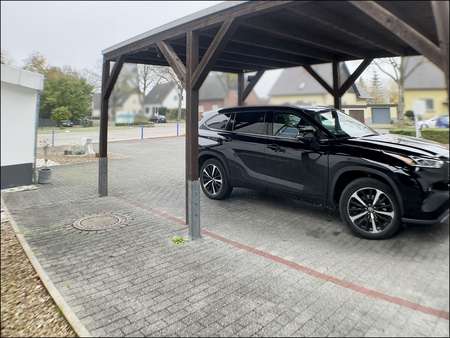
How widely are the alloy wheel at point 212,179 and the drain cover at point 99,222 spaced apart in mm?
1647

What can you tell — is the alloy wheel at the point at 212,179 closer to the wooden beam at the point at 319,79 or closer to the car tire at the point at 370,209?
the wooden beam at the point at 319,79

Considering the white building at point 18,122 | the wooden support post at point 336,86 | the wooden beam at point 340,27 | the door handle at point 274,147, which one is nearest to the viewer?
the white building at point 18,122

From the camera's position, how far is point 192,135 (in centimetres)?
422

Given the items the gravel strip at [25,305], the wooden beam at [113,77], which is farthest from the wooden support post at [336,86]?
the gravel strip at [25,305]

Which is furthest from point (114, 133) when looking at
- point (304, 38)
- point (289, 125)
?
point (304, 38)

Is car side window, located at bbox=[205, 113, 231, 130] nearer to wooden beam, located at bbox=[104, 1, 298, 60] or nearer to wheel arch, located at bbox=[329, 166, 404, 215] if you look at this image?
wooden beam, located at bbox=[104, 1, 298, 60]

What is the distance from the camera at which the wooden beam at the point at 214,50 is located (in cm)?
352

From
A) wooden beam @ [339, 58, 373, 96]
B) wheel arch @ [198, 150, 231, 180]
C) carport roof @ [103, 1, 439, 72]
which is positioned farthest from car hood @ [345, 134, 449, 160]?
wheel arch @ [198, 150, 231, 180]

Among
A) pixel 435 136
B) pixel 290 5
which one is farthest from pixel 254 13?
pixel 435 136

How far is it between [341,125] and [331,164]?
2.46 feet

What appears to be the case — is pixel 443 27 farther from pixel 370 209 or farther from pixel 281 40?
pixel 281 40

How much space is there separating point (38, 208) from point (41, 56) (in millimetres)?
3598

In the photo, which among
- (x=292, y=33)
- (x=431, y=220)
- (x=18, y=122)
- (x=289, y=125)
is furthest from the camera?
(x=289, y=125)

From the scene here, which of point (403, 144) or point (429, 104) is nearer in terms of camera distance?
point (429, 104)
